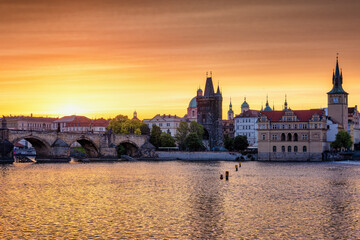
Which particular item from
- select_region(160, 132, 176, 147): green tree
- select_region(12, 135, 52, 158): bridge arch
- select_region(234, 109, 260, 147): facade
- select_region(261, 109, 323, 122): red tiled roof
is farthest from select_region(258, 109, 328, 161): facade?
select_region(234, 109, 260, 147): facade

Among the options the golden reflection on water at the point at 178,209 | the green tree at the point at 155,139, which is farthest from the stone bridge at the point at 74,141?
the golden reflection on water at the point at 178,209

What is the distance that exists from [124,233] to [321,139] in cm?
8518

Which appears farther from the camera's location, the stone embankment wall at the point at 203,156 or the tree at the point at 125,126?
the tree at the point at 125,126

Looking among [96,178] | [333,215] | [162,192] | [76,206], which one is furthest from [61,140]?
[333,215]

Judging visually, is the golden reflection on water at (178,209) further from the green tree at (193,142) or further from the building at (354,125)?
the building at (354,125)

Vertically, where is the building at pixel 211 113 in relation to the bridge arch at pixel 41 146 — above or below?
above

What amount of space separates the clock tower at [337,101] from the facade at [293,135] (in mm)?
11110

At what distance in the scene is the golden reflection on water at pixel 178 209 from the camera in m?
28.7

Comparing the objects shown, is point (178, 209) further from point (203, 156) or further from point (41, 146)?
point (203, 156)

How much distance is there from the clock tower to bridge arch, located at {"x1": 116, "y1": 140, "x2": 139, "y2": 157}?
46.1 meters

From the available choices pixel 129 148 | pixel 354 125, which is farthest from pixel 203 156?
pixel 354 125

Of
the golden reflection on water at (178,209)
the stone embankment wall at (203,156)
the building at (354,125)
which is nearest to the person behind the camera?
the golden reflection on water at (178,209)

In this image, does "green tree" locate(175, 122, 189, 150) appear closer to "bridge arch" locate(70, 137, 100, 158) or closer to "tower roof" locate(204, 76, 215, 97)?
"bridge arch" locate(70, 137, 100, 158)

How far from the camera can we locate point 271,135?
112 m
